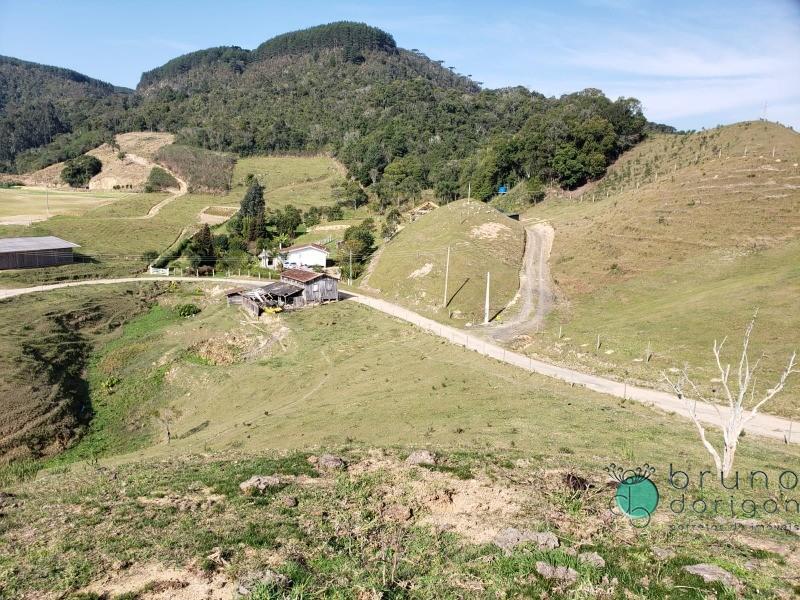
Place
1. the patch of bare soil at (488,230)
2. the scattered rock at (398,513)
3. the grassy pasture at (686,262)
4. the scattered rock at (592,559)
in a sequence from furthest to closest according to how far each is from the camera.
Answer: the patch of bare soil at (488,230), the grassy pasture at (686,262), the scattered rock at (398,513), the scattered rock at (592,559)

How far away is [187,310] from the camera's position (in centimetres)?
5972

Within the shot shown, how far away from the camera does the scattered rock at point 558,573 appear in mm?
11648

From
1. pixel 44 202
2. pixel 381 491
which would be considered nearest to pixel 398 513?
pixel 381 491

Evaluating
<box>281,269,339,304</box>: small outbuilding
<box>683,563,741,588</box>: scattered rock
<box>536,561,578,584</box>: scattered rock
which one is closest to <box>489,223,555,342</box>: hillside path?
<box>281,269,339,304</box>: small outbuilding

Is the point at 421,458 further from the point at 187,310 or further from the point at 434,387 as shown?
the point at 187,310

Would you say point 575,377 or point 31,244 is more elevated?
point 31,244

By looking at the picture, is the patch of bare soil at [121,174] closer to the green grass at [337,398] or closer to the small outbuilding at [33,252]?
the small outbuilding at [33,252]

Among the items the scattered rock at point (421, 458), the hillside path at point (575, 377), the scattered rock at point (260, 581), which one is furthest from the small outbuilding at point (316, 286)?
the scattered rock at point (260, 581)

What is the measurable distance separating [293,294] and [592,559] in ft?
158

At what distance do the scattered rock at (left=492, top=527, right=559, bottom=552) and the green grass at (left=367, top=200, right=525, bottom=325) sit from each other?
36.9 metres

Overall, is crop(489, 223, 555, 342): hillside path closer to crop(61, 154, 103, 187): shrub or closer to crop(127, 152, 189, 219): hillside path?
crop(127, 152, 189, 219): hillside path

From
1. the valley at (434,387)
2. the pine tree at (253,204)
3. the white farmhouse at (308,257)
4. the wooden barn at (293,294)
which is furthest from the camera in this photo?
the pine tree at (253,204)

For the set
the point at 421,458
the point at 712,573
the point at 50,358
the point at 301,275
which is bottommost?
the point at 50,358

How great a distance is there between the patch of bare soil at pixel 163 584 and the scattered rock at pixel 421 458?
27.1ft
